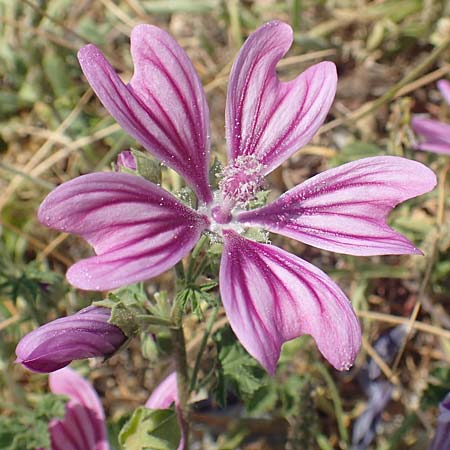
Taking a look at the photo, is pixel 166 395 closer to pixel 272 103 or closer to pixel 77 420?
pixel 77 420

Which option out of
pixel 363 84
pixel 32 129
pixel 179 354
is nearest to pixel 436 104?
pixel 363 84

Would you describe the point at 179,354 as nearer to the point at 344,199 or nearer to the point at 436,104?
the point at 344,199

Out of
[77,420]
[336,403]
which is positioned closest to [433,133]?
[336,403]

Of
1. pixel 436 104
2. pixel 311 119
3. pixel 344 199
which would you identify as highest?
pixel 311 119

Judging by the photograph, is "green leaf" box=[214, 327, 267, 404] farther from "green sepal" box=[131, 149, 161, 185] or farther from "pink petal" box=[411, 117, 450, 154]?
"pink petal" box=[411, 117, 450, 154]

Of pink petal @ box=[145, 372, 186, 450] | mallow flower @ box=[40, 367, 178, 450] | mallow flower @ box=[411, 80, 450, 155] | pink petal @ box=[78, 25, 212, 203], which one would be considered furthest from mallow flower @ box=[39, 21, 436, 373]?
mallow flower @ box=[411, 80, 450, 155]

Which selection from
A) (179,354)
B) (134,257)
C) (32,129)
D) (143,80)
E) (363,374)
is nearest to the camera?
(134,257)

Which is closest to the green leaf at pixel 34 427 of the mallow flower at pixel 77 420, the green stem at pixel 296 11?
the mallow flower at pixel 77 420
